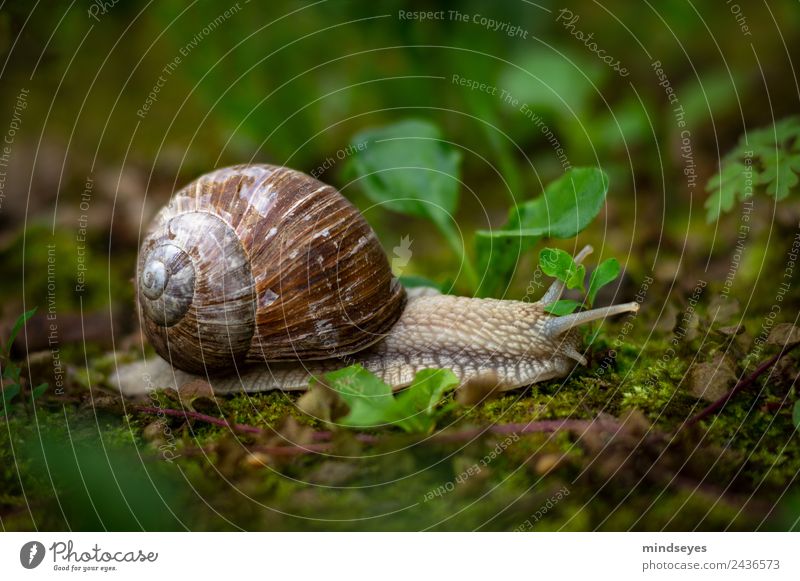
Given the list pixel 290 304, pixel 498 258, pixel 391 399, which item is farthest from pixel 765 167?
pixel 290 304

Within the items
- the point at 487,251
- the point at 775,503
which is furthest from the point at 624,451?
the point at 487,251

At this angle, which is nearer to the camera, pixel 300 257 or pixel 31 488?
pixel 31 488

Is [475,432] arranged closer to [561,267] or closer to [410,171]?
[561,267]

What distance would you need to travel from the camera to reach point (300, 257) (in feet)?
5.61

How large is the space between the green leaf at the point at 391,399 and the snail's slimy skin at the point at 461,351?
0.17 metres

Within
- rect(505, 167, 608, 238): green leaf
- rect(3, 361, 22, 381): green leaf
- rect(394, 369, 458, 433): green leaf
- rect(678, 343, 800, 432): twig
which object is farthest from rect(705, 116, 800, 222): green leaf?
rect(3, 361, 22, 381): green leaf

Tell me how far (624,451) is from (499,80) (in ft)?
6.09

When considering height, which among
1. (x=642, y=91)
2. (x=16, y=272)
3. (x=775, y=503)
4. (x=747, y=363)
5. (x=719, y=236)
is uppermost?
(x=642, y=91)

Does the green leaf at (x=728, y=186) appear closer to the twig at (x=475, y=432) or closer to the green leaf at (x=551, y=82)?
the twig at (x=475, y=432)

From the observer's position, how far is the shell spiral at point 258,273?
5.61ft

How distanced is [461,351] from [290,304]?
0.44 meters

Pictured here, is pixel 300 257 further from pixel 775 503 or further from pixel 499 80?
pixel 499 80

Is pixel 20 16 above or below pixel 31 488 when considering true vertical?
above

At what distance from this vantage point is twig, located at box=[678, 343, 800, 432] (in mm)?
1506
